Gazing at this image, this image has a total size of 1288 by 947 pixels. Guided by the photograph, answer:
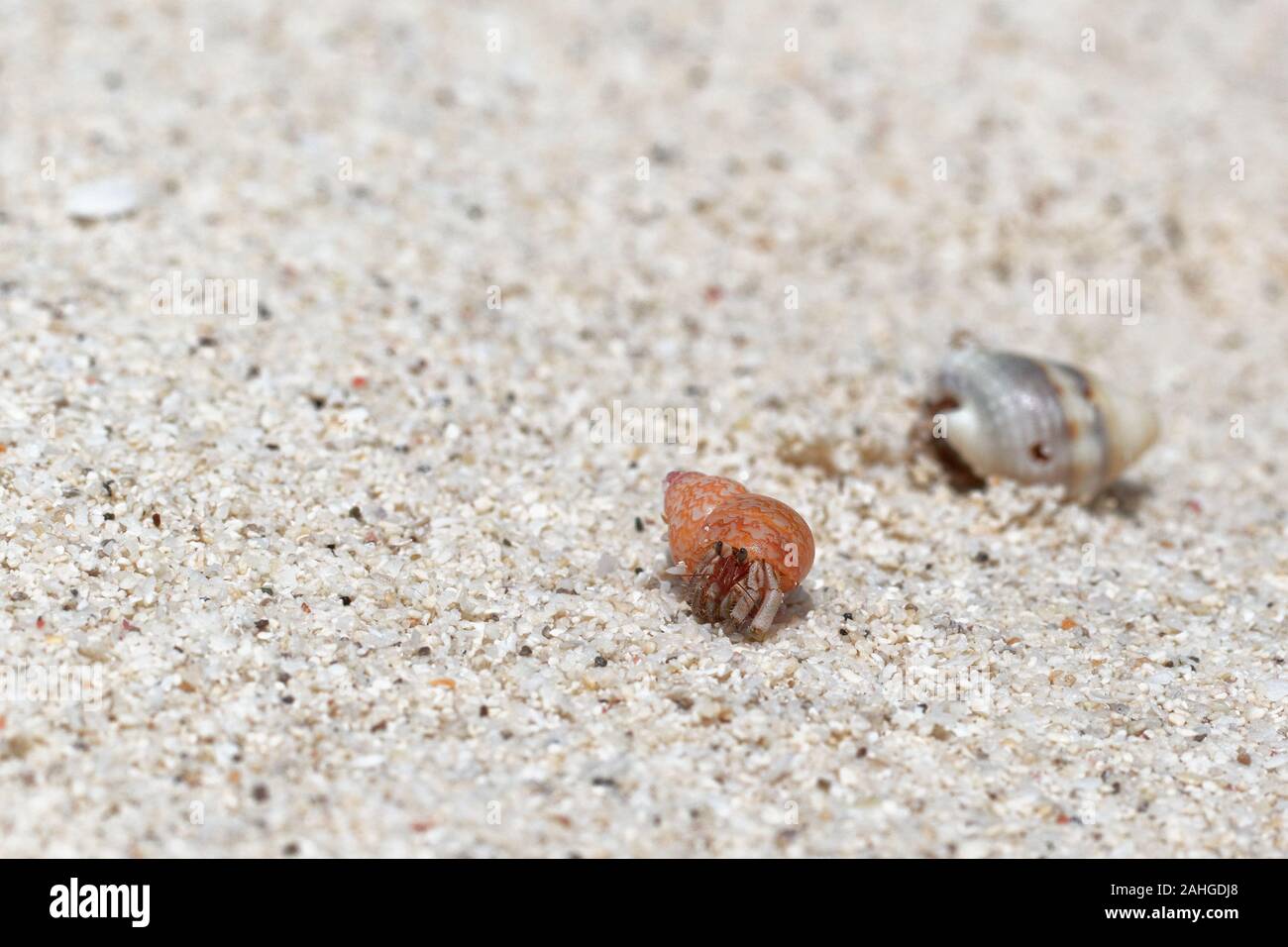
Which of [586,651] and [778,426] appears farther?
[778,426]

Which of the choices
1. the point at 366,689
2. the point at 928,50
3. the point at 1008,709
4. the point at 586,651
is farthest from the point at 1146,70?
the point at 366,689

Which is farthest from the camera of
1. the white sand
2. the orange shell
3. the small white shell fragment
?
the small white shell fragment

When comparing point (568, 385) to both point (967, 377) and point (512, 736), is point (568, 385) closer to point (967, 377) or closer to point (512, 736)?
point (967, 377)


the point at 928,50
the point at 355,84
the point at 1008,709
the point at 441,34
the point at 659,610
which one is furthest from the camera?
the point at 928,50

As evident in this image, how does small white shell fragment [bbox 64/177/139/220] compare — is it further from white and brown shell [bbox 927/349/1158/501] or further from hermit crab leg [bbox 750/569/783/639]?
white and brown shell [bbox 927/349/1158/501]

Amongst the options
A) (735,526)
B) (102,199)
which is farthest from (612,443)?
(102,199)

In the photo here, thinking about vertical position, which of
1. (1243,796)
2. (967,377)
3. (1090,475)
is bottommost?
(1243,796)

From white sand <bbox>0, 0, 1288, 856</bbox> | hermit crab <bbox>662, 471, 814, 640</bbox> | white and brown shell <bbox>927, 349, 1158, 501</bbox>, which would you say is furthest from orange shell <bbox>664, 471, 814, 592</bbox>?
white and brown shell <bbox>927, 349, 1158, 501</bbox>
